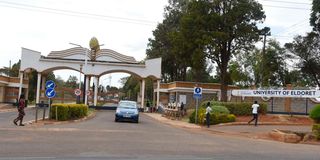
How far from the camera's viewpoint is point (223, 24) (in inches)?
2121

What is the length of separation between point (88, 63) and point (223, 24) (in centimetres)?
2241

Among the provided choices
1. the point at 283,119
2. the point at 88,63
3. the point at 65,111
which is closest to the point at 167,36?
the point at 88,63

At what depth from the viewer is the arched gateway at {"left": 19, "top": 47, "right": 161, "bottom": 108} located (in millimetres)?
66625

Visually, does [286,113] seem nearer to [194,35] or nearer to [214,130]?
[214,130]

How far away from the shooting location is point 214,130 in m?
30.2

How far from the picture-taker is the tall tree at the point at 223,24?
5294 centimetres

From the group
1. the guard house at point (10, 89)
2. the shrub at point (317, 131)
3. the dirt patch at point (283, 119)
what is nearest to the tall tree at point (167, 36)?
the guard house at point (10, 89)

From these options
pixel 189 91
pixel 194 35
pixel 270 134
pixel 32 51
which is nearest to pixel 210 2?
pixel 194 35

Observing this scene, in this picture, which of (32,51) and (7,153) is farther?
(32,51)

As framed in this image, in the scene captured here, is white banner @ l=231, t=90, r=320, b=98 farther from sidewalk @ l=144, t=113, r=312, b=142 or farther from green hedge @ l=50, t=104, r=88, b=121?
green hedge @ l=50, t=104, r=88, b=121

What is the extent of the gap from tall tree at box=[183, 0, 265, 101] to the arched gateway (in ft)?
46.6

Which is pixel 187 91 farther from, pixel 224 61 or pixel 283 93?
pixel 283 93

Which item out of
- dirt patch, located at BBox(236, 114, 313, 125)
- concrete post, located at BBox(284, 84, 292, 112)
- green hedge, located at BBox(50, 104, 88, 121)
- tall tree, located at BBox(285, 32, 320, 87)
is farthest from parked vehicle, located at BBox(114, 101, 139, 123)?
tall tree, located at BBox(285, 32, 320, 87)

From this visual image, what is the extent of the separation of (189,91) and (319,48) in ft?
58.4
